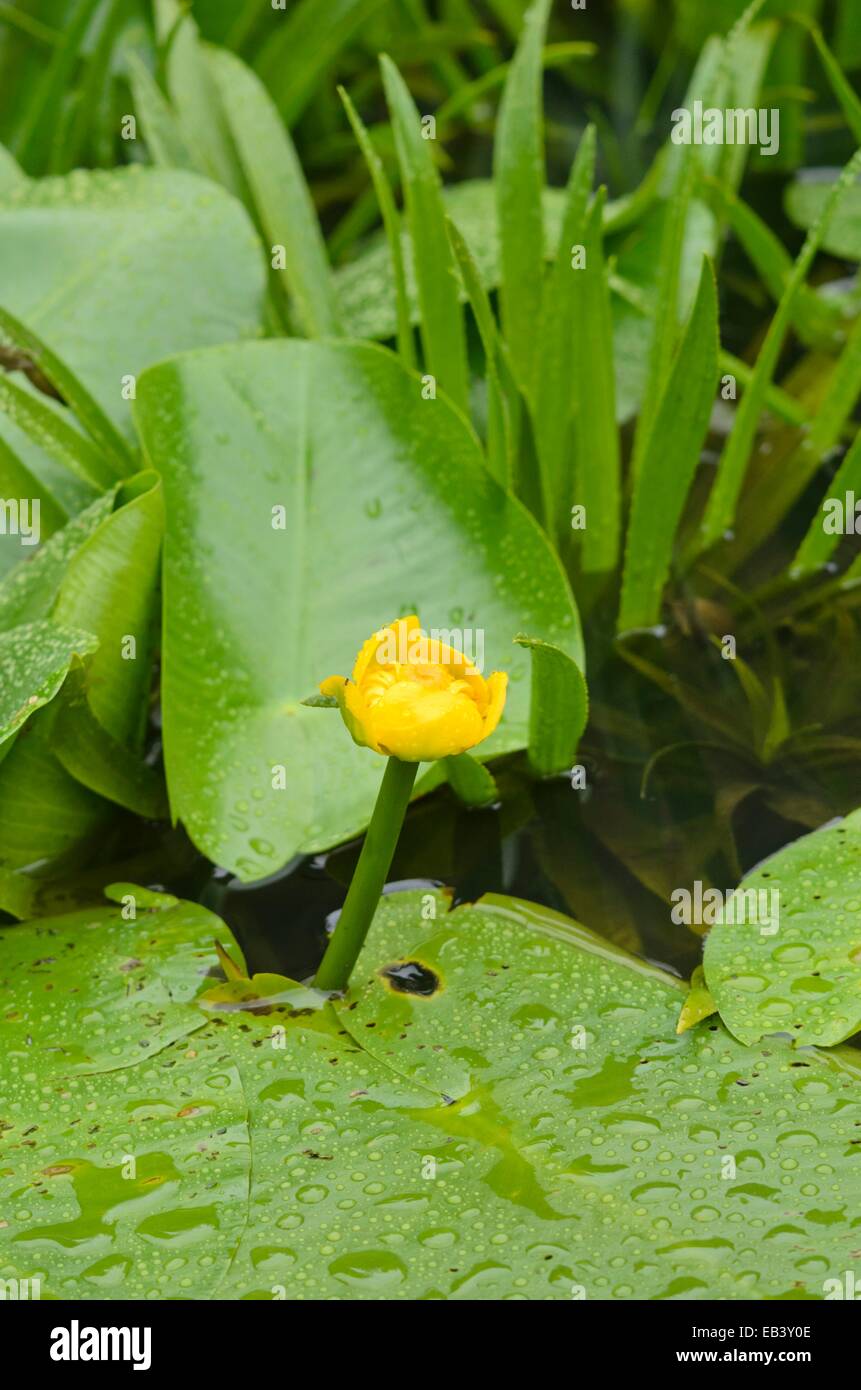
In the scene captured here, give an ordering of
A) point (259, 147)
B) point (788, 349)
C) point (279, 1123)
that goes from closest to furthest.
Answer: point (279, 1123), point (259, 147), point (788, 349)

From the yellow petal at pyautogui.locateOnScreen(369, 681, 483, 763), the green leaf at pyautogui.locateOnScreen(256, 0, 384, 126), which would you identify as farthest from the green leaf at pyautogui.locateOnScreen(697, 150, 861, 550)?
the green leaf at pyautogui.locateOnScreen(256, 0, 384, 126)

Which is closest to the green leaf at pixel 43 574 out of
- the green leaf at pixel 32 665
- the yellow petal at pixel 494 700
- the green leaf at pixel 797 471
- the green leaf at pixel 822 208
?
the green leaf at pixel 32 665

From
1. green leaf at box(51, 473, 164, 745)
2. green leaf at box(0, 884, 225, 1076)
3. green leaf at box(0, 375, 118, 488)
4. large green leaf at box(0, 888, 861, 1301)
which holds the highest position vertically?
green leaf at box(0, 375, 118, 488)

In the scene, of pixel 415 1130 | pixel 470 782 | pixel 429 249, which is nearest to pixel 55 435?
pixel 429 249

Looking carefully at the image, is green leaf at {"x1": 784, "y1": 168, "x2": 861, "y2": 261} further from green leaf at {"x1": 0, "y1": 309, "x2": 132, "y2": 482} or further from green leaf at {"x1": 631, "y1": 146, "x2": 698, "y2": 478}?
green leaf at {"x1": 0, "y1": 309, "x2": 132, "y2": 482}
